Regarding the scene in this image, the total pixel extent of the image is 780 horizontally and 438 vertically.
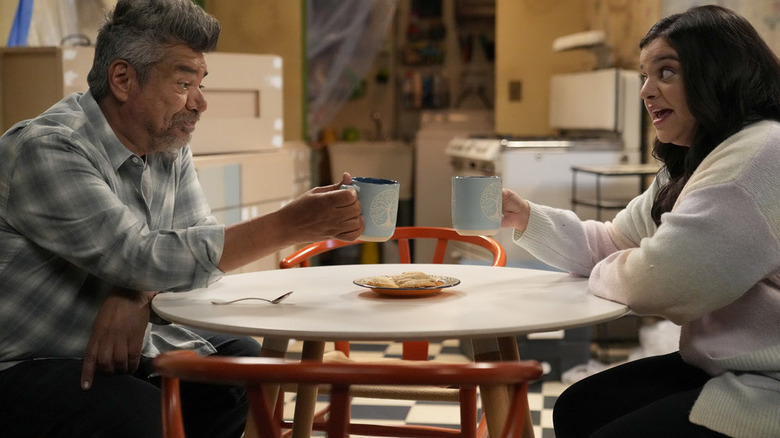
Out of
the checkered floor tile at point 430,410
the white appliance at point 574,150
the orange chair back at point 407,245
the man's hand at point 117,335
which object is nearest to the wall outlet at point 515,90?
the white appliance at point 574,150

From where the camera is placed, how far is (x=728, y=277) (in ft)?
4.98

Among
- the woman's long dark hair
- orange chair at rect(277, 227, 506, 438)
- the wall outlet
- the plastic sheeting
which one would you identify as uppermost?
the plastic sheeting

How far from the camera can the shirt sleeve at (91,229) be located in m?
1.69

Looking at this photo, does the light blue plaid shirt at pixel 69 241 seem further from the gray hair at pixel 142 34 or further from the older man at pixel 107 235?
the gray hair at pixel 142 34

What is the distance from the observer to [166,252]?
1.70m

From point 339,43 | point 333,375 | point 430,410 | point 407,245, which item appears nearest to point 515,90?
point 339,43

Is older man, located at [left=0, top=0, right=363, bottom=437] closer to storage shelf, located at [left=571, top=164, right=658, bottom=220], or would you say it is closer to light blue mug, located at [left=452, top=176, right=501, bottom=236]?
light blue mug, located at [left=452, top=176, right=501, bottom=236]

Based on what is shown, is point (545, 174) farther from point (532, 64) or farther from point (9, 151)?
point (9, 151)

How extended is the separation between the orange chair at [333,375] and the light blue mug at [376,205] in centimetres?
61

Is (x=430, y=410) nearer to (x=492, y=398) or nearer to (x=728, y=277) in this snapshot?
(x=492, y=398)

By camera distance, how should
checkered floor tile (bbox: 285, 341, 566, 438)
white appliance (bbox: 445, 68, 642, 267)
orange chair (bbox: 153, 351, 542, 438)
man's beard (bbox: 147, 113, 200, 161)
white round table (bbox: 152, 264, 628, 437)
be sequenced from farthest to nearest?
1. white appliance (bbox: 445, 68, 642, 267)
2. checkered floor tile (bbox: 285, 341, 566, 438)
3. man's beard (bbox: 147, 113, 200, 161)
4. white round table (bbox: 152, 264, 628, 437)
5. orange chair (bbox: 153, 351, 542, 438)

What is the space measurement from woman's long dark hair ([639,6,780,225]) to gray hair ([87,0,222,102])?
0.97 meters

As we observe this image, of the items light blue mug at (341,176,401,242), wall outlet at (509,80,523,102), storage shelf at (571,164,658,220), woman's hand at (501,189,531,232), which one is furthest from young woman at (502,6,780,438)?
wall outlet at (509,80,523,102)

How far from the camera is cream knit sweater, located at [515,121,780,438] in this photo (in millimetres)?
1509
